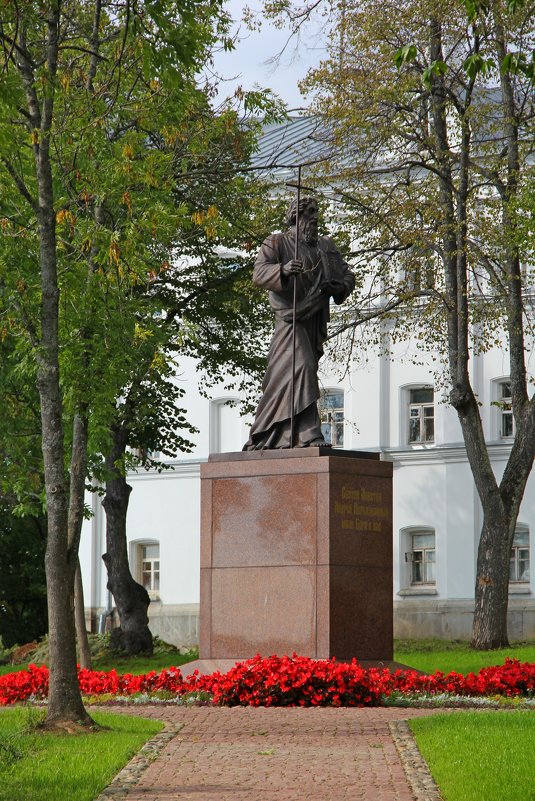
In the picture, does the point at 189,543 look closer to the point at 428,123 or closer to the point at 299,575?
the point at 428,123

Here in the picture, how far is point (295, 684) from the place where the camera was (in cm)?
1174

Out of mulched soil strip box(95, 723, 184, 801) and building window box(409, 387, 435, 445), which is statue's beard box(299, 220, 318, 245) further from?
building window box(409, 387, 435, 445)

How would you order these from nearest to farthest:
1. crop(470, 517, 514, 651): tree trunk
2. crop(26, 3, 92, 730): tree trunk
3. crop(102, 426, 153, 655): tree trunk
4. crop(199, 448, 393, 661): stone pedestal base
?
crop(26, 3, 92, 730): tree trunk, crop(199, 448, 393, 661): stone pedestal base, crop(470, 517, 514, 651): tree trunk, crop(102, 426, 153, 655): tree trunk

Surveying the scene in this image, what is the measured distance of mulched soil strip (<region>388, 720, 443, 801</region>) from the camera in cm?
766

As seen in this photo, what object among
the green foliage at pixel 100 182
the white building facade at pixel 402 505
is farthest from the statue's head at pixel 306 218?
the white building facade at pixel 402 505

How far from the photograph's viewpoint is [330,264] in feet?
47.4

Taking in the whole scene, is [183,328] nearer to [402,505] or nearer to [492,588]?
[492,588]

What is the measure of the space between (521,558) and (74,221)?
87.1ft

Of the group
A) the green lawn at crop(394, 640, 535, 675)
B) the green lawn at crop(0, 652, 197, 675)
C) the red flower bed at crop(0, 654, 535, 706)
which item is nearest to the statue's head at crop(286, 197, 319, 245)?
the red flower bed at crop(0, 654, 535, 706)

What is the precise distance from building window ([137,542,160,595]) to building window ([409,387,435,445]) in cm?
921

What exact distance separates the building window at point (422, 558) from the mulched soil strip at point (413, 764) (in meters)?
29.1

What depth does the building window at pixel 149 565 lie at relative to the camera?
1714 inches

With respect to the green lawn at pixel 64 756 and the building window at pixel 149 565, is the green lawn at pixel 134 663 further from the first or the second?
the building window at pixel 149 565

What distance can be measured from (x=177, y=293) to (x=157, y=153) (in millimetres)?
12307
